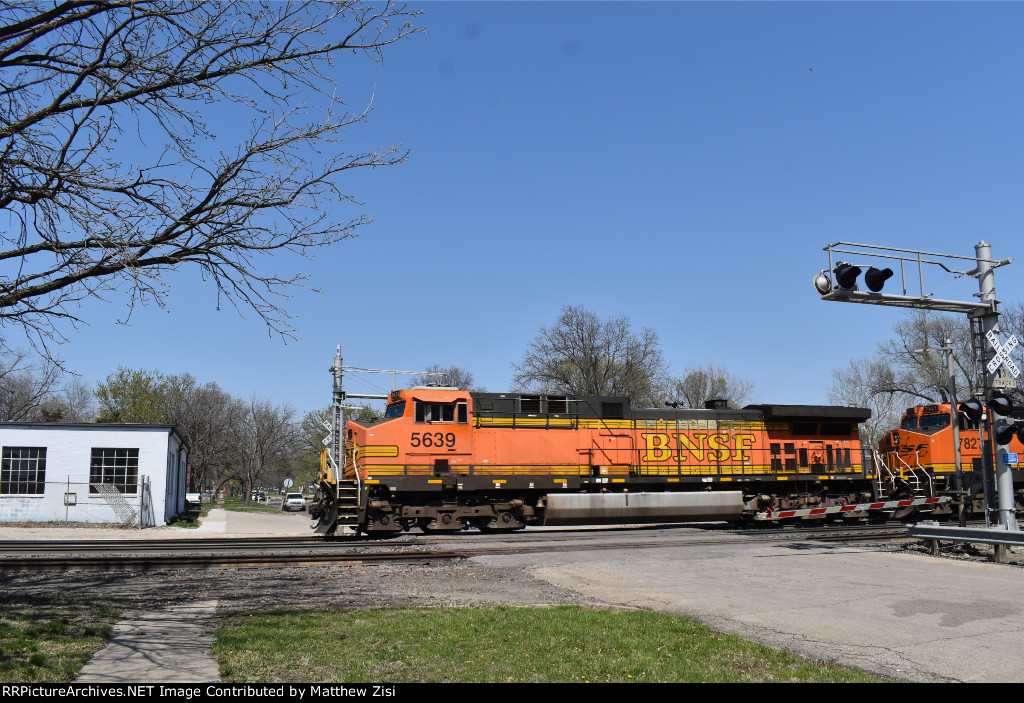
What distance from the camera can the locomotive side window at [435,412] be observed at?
20.8 m

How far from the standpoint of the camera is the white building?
28.7 metres

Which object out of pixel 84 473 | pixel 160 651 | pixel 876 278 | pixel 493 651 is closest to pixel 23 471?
pixel 84 473

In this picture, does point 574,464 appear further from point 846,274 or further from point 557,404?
point 846,274

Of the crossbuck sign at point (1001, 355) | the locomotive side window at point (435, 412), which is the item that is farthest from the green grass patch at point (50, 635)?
the crossbuck sign at point (1001, 355)

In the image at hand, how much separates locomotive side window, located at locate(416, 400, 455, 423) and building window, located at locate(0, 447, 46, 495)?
17.8 metres

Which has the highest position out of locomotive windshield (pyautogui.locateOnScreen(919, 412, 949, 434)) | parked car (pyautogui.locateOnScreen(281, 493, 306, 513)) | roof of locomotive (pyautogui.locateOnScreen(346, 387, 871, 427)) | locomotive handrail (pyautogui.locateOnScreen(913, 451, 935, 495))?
roof of locomotive (pyautogui.locateOnScreen(346, 387, 871, 427))

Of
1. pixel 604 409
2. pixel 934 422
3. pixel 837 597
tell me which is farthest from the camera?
pixel 934 422

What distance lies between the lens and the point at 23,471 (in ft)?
94.6

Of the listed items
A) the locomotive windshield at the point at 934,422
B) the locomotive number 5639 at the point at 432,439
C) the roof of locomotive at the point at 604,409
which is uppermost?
the roof of locomotive at the point at 604,409

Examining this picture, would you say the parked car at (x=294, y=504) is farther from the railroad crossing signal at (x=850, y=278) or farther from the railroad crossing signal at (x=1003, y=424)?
the railroad crossing signal at (x=1003, y=424)

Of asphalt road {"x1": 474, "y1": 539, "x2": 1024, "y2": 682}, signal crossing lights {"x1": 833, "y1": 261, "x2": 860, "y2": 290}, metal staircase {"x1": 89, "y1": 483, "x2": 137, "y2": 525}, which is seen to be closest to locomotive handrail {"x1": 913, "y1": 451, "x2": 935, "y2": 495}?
asphalt road {"x1": 474, "y1": 539, "x2": 1024, "y2": 682}

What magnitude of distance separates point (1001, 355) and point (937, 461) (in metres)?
10.8

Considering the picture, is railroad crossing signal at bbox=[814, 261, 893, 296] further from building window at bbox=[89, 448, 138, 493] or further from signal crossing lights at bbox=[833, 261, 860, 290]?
building window at bbox=[89, 448, 138, 493]
